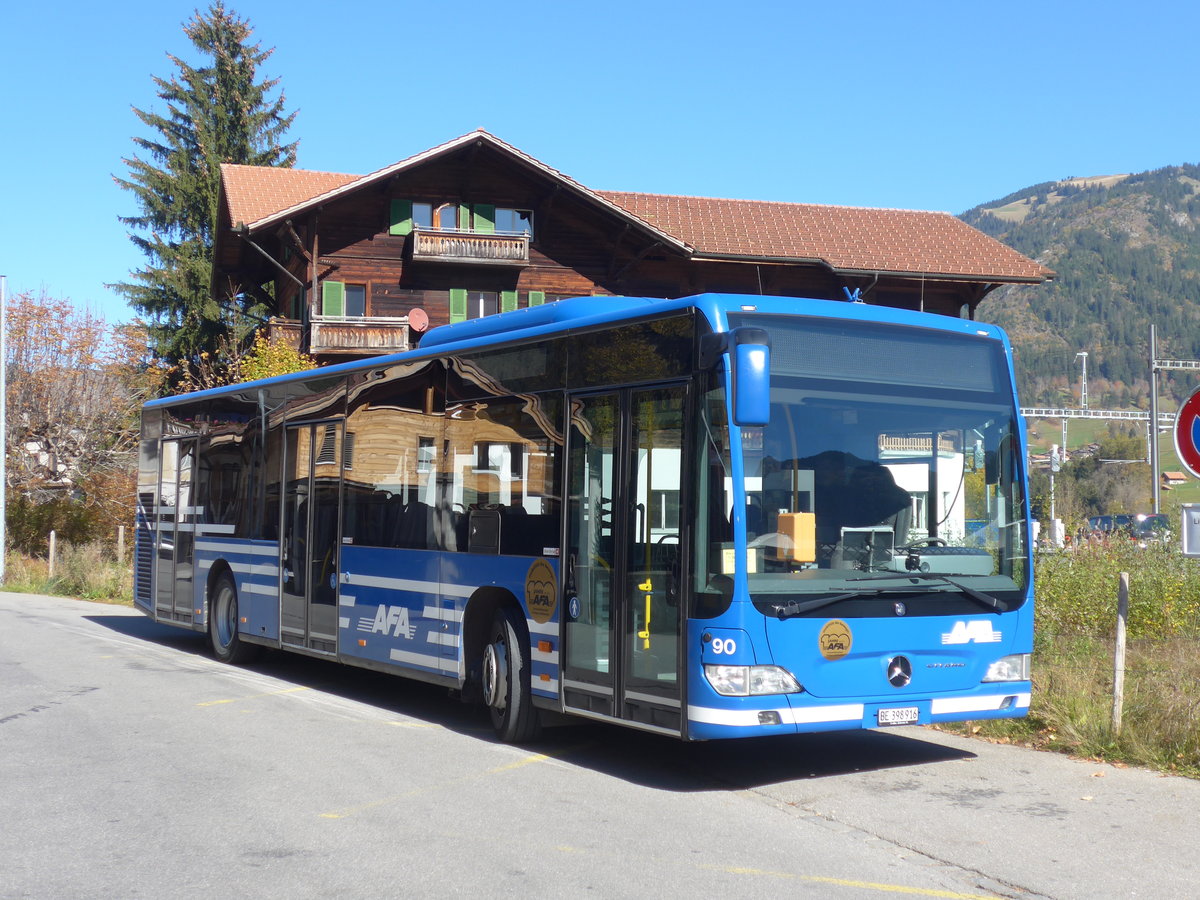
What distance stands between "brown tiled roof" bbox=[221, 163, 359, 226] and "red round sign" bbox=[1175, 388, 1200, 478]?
113ft

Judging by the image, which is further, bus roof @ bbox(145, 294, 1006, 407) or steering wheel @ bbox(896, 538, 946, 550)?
steering wheel @ bbox(896, 538, 946, 550)

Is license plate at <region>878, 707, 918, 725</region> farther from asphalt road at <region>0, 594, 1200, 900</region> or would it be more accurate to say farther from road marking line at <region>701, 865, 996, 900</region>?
road marking line at <region>701, 865, 996, 900</region>

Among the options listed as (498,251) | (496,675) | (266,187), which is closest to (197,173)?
(266,187)

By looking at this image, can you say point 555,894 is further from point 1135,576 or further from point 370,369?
point 1135,576

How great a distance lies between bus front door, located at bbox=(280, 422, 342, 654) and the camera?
43.0ft

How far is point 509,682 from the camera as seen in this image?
10.2 meters

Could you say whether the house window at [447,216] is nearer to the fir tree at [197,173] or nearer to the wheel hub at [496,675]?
the fir tree at [197,173]

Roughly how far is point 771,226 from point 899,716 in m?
36.7

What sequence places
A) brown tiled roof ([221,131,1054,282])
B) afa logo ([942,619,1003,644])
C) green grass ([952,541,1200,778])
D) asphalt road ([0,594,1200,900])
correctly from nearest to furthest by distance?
asphalt road ([0,594,1200,900]), afa logo ([942,619,1003,644]), green grass ([952,541,1200,778]), brown tiled roof ([221,131,1054,282])

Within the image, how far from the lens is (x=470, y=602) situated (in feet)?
35.3

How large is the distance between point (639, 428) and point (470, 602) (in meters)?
2.57

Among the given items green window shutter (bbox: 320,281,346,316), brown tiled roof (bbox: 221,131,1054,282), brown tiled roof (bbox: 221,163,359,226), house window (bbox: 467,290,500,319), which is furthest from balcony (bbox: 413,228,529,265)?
brown tiled roof (bbox: 221,163,359,226)

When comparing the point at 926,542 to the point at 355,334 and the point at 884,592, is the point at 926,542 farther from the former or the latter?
the point at 355,334

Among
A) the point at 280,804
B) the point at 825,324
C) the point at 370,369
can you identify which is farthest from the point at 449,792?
the point at 370,369
